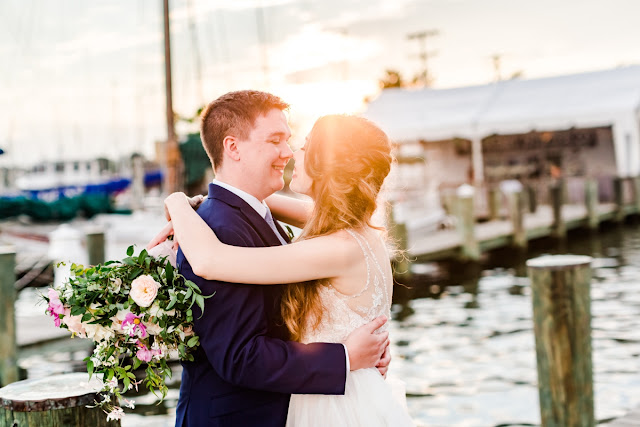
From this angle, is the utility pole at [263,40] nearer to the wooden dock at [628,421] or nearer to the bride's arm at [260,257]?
the wooden dock at [628,421]

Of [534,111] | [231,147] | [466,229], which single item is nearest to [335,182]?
[231,147]

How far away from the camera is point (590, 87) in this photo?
103ft

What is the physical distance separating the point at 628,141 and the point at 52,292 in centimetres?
2993

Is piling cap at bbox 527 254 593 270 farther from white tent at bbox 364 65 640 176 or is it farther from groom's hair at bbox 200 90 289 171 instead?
white tent at bbox 364 65 640 176

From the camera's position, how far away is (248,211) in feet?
9.25

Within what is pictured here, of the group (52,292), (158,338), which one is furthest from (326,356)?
(52,292)

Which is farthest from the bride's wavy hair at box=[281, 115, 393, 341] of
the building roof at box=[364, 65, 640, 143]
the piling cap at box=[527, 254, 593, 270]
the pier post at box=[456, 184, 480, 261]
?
the building roof at box=[364, 65, 640, 143]

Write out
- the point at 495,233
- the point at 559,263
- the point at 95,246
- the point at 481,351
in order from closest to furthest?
the point at 559,263
the point at 481,351
the point at 95,246
the point at 495,233

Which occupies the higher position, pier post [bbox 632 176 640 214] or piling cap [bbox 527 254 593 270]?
piling cap [bbox 527 254 593 270]

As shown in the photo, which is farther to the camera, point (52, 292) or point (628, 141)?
point (628, 141)

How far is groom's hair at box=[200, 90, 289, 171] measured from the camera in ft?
9.16

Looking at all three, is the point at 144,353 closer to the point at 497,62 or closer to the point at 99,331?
the point at 99,331

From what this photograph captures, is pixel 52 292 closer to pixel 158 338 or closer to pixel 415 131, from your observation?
pixel 158 338

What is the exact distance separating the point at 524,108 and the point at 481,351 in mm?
21998
